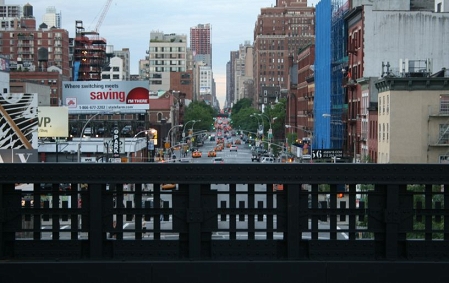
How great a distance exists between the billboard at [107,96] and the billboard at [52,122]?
25.3m

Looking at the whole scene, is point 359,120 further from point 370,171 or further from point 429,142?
point 370,171

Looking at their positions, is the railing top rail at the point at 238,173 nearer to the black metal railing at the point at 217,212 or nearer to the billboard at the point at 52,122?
the black metal railing at the point at 217,212

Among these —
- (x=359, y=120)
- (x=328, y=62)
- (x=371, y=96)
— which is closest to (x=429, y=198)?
(x=371, y=96)

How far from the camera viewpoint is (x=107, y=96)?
417ft

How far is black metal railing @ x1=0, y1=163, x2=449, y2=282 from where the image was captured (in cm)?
1003

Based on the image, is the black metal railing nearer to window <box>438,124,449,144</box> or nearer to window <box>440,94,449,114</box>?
window <box>440,94,449,114</box>

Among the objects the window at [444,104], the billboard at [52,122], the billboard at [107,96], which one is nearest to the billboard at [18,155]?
the billboard at [52,122]

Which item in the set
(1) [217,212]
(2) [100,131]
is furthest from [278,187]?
(2) [100,131]

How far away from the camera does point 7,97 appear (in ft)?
244

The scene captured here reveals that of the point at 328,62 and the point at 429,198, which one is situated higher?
the point at 328,62

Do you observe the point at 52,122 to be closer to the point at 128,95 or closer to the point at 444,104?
the point at 128,95

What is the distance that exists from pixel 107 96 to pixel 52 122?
27.1m

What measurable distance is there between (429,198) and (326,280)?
1576mm

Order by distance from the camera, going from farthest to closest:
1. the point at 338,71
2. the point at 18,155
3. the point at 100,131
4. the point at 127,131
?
the point at 100,131 → the point at 127,131 → the point at 338,71 → the point at 18,155
